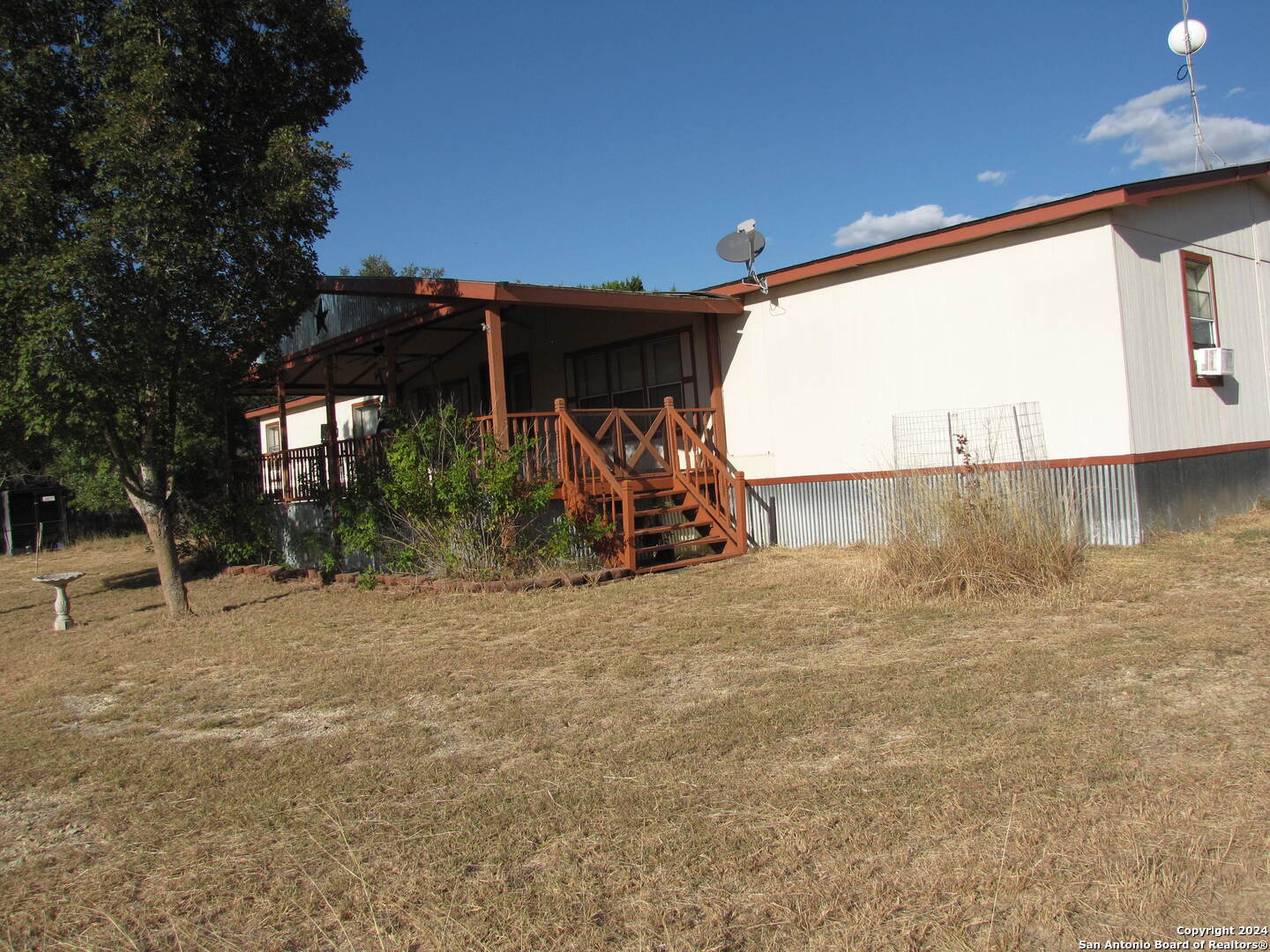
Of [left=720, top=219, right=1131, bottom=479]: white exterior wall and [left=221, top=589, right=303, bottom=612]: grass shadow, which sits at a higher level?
[left=720, top=219, right=1131, bottom=479]: white exterior wall

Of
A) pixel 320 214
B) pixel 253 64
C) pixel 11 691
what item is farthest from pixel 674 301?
pixel 11 691

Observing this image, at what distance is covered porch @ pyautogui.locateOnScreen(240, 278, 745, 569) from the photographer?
10.2 meters

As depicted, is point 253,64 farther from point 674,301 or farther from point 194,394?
point 674,301

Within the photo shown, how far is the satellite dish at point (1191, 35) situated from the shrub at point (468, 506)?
396 inches

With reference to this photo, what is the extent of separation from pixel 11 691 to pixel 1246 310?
13479 mm

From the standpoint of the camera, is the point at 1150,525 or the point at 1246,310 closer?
the point at 1150,525

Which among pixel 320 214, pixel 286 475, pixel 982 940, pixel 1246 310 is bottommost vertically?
pixel 982 940

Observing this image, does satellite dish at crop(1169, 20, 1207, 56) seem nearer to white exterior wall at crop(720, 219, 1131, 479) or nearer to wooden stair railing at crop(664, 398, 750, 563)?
white exterior wall at crop(720, 219, 1131, 479)

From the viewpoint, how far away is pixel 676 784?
12.4ft

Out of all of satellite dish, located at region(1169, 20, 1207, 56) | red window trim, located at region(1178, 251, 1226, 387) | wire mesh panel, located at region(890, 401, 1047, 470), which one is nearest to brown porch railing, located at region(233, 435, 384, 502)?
wire mesh panel, located at region(890, 401, 1047, 470)

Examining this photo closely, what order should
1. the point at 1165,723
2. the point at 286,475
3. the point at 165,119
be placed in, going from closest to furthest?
the point at 1165,723
the point at 165,119
the point at 286,475

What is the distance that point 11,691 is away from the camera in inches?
258

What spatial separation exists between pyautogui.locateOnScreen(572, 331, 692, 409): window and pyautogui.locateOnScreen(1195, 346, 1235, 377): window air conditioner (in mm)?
5977

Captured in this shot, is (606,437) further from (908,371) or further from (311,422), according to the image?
(311,422)
